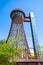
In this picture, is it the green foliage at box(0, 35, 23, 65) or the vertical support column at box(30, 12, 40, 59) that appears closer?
the green foliage at box(0, 35, 23, 65)

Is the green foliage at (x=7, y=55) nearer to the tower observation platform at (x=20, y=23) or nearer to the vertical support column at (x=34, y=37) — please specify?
the vertical support column at (x=34, y=37)

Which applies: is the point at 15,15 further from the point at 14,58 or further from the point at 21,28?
the point at 14,58

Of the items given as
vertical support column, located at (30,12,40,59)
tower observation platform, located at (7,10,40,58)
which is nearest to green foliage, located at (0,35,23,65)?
vertical support column, located at (30,12,40,59)

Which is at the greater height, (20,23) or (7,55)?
(20,23)

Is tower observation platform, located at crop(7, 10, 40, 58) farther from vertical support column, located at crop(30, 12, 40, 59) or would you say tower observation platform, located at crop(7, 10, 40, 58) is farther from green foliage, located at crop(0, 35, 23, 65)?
green foliage, located at crop(0, 35, 23, 65)

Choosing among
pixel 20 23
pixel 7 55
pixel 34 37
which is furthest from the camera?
pixel 20 23

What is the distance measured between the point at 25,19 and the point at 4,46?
30.2 meters

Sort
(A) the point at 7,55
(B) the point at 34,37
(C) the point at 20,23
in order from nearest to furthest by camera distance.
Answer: (A) the point at 7,55 < (B) the point at 34,37 < (C) the point at 20,23

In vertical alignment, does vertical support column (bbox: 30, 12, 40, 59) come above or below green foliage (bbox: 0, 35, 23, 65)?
above

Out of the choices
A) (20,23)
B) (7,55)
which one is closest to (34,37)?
(20,23)

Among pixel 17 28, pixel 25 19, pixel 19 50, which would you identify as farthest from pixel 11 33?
pixel 19 50

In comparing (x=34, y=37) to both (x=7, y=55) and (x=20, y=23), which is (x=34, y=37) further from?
(x=7, y=55)

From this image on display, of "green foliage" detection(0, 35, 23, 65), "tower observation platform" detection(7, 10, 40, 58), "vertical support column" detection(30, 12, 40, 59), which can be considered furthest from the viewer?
"tower observation platform" detection(7, 10, 40, 58)

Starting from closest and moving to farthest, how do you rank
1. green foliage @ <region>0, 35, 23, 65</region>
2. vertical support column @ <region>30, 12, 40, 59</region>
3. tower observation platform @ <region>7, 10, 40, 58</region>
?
green foliage @ <region>0, 35, 23, 65</region>, vertical support column @ <region>30, 12, 40, 59</region>, tower observation platform @ <region>7, 10, 40, 58</region>
